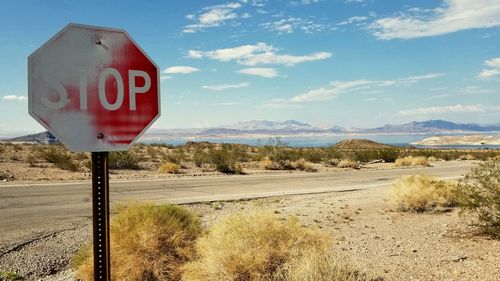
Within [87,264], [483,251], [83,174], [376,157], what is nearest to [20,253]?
[87,264]

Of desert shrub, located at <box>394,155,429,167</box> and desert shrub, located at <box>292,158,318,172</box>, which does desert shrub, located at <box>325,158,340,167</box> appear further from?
desert shrub, located at <box>394,155,429,167</box>

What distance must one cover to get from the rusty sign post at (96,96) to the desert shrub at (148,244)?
3621mm

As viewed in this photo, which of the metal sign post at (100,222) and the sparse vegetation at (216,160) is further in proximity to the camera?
the sparse vegetation at (216,160)

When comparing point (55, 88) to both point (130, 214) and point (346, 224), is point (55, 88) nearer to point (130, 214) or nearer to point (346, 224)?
point (130, 214)

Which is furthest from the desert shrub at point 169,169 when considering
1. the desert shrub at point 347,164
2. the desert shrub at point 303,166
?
the desert shrub at point 347,164

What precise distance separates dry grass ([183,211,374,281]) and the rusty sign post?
8.88ft

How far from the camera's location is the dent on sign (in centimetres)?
264

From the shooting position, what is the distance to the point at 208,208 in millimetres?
14133

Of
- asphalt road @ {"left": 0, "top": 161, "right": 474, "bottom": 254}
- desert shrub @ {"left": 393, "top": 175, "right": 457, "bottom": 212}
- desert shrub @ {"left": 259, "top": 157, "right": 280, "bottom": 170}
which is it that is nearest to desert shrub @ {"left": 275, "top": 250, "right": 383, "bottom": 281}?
asphalt road @ {"left": 0, "top": 161, "right": 474, "bottom": 254}

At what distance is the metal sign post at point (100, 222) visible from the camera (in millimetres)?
2730

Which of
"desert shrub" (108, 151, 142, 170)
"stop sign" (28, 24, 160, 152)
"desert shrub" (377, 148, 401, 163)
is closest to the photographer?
"stop sign" (28, 24, 160, 152)

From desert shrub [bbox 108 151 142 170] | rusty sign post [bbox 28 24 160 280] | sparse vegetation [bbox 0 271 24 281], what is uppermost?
rusty sign post [bbox 28 24 160 280]

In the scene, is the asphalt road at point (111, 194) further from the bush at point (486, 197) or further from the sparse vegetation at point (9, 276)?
the bush at point (486, 197)

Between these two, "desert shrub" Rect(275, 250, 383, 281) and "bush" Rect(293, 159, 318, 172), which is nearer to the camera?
"desert shrub" Rect(275, 250, 383, 281)
